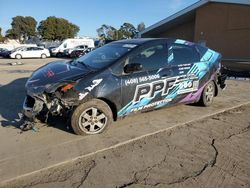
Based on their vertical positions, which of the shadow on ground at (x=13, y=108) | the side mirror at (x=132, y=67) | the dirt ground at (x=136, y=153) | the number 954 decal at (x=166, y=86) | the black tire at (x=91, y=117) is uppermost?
the side mirror at (x=132, y=67)

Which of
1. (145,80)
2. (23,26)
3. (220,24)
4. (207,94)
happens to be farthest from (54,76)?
(23,26)

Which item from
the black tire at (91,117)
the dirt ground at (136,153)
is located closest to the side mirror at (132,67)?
the black tire at (91,117)

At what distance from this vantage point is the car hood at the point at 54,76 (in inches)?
192

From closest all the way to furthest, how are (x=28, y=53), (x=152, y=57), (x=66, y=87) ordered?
(x=66, y=87) < (x=152, y=57) < (x=28, y=53)

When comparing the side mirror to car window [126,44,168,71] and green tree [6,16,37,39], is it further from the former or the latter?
green tree [6,16,37,39]

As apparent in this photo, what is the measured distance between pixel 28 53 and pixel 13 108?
94.1ft

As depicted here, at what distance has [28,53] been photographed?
33688 millimetres

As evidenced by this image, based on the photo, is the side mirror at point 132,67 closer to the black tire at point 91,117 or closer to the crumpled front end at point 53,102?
the black tire at point 91,117

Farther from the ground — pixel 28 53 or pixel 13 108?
pixel 28 53

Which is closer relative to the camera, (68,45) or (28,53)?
(28,53)

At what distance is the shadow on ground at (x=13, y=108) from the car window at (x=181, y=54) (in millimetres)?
2518

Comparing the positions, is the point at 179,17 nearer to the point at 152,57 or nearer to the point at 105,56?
the point at 152,57

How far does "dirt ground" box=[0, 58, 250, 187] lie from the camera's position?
3.61 m

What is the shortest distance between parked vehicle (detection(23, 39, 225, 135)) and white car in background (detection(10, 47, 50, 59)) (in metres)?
29.4
